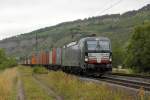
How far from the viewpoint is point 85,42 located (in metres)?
35.6

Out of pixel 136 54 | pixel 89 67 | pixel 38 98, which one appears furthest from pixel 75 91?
pixel 136 54

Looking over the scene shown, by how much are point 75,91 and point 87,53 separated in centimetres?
1527

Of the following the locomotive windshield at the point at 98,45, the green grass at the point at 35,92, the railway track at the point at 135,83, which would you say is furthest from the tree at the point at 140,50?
the green grass at the point at 35,92

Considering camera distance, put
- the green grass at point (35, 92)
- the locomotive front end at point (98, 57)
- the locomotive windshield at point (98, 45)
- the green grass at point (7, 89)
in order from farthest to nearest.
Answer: the locomotive windshield at point (98, 45), the locomotive front end at point (98, 57), the green grass at point (7, 89), the green grass at point (35, 92)

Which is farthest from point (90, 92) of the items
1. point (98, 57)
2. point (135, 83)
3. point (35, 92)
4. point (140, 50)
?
point (140, 50)

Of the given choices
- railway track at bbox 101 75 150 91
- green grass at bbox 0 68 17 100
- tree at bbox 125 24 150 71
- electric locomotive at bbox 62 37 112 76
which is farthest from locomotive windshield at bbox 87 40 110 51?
tree at bbox 125 24 150 71

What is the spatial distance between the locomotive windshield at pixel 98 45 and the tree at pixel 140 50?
40.6 feet

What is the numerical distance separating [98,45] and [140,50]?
14414mm

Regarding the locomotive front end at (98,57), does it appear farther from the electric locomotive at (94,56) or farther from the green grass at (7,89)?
the green grass at (7,89)

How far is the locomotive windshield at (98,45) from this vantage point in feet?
116

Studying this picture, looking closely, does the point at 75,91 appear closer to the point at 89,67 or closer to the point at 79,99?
the point at 79,99

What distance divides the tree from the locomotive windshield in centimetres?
1236

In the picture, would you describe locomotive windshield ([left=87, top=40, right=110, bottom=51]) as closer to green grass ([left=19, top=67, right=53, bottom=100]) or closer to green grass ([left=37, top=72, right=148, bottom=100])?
green grass ([left=19, top=67, right=53, bottom=100])

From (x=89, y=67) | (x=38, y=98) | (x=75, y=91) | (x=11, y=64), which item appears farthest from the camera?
(x=11, y=64)
